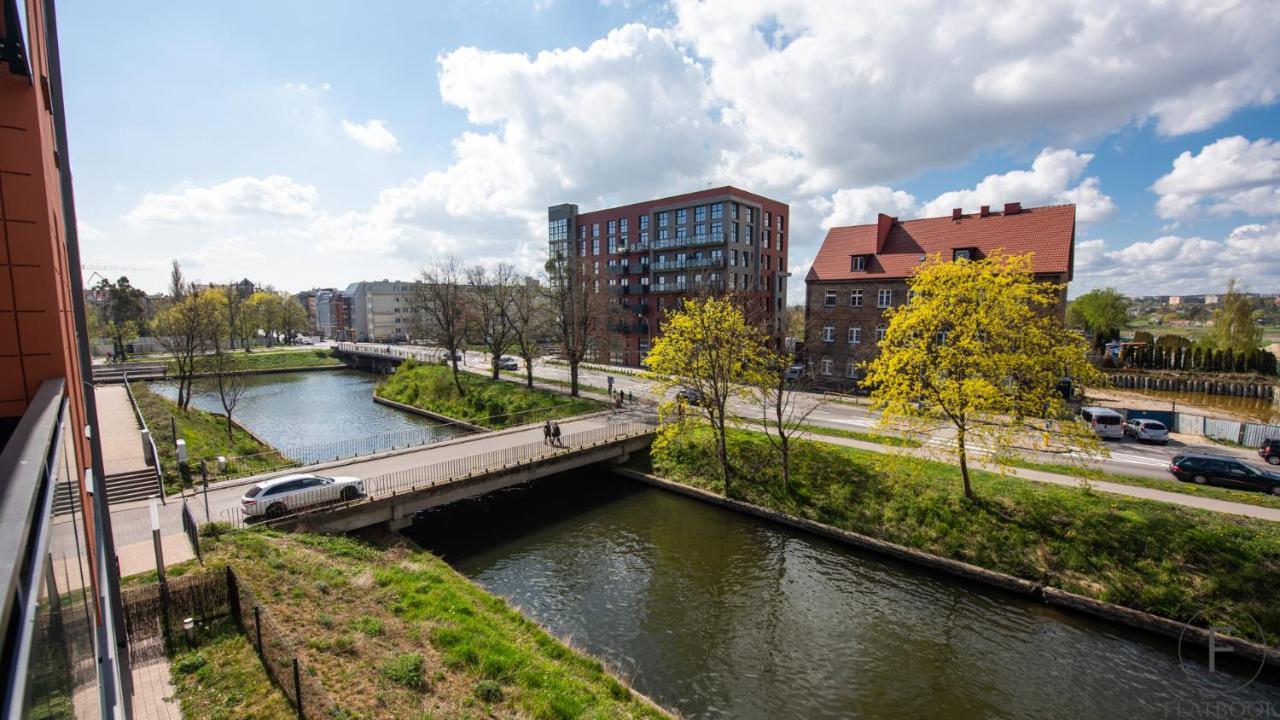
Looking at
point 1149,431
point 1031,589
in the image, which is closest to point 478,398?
point 1031,589

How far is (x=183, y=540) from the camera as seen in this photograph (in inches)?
620

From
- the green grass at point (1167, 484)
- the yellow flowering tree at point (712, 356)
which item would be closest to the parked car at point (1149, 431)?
the green grass at point (1167, 484)

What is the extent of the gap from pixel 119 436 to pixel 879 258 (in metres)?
45.7

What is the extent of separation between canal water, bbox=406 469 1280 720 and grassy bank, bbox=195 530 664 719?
4.96 feet

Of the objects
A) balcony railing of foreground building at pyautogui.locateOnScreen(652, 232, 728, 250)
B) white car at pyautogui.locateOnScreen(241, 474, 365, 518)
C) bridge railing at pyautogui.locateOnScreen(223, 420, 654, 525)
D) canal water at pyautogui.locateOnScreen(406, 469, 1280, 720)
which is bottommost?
canal water at pyautogui.locateOnScreen(406, 469, 1280, 720)

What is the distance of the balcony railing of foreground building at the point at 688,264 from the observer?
184ft

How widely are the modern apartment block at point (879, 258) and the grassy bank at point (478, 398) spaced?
17.0 m

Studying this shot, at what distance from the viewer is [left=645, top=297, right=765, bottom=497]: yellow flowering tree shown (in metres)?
24.8

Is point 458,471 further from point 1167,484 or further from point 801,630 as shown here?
point 1167,484

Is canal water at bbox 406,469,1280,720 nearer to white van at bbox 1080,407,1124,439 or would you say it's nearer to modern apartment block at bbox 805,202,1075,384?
white van at bbox 1080,407,1124,439

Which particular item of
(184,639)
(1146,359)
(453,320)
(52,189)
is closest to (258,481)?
(184,639)

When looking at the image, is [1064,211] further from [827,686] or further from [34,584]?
[34,584]

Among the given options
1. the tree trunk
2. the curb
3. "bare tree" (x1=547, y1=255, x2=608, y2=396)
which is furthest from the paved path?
the tree trunk

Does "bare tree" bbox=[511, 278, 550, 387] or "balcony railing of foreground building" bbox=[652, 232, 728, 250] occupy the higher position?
"balcony railing of foreground building" bbox=[652, 232, 728, 250]
